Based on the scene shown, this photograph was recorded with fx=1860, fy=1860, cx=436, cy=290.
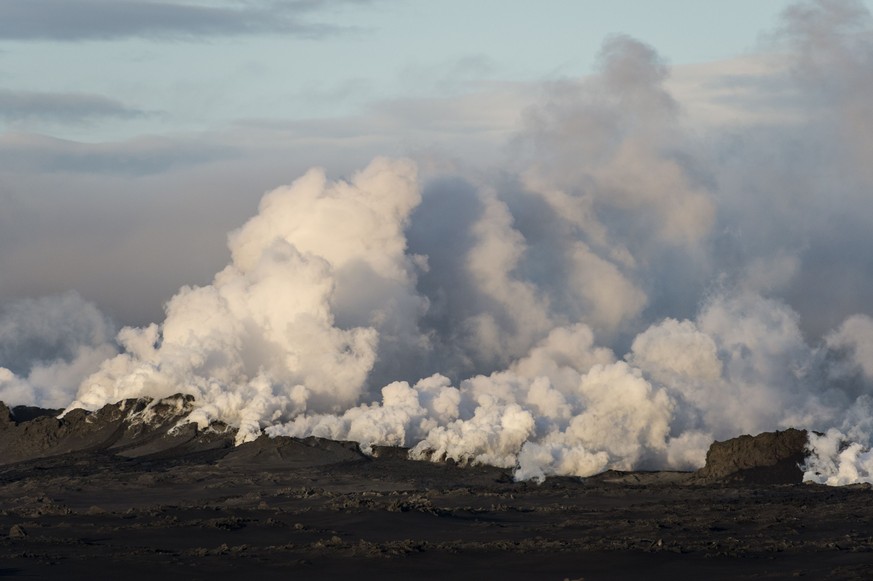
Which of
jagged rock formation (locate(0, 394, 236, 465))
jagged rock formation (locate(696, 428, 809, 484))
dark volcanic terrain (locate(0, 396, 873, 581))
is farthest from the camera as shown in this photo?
jagged rock formation (locate(0, 394, 236, 465))

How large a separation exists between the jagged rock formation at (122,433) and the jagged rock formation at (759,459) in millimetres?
42224

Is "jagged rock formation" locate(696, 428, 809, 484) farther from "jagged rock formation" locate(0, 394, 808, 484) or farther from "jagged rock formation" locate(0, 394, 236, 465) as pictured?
"jagged rock formation" locate(0, 394, 236, 465)

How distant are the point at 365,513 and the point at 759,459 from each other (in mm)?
47538

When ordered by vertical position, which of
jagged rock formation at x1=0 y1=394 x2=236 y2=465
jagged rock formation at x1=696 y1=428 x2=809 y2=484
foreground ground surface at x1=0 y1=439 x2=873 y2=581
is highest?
jagged rock formation at x1=0 y1=394 x2=236 y2=465

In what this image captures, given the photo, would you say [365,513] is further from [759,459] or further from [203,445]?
[203,445]

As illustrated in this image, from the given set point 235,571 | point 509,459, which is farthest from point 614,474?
point 235,571

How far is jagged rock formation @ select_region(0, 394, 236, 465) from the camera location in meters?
163

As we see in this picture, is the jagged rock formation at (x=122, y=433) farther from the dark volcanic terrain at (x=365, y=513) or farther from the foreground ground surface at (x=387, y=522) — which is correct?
the foreground ground surface at (x=387, y=522)

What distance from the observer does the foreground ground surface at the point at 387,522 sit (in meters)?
90.5

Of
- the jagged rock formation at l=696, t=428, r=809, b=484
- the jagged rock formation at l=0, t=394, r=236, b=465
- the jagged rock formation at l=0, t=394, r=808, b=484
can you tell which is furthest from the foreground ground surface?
the jagged rock formation at l=696, t=428, r=809, b=484

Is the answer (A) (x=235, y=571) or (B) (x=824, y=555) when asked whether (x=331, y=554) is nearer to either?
(A) (x=235, y=571)

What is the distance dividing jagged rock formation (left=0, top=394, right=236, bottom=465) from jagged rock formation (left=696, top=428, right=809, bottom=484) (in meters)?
42.2

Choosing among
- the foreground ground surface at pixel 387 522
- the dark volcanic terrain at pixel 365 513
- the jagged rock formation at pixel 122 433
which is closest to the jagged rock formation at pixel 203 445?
the jagged rock formation at pixel 122 433

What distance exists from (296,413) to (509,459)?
67.2 feet
